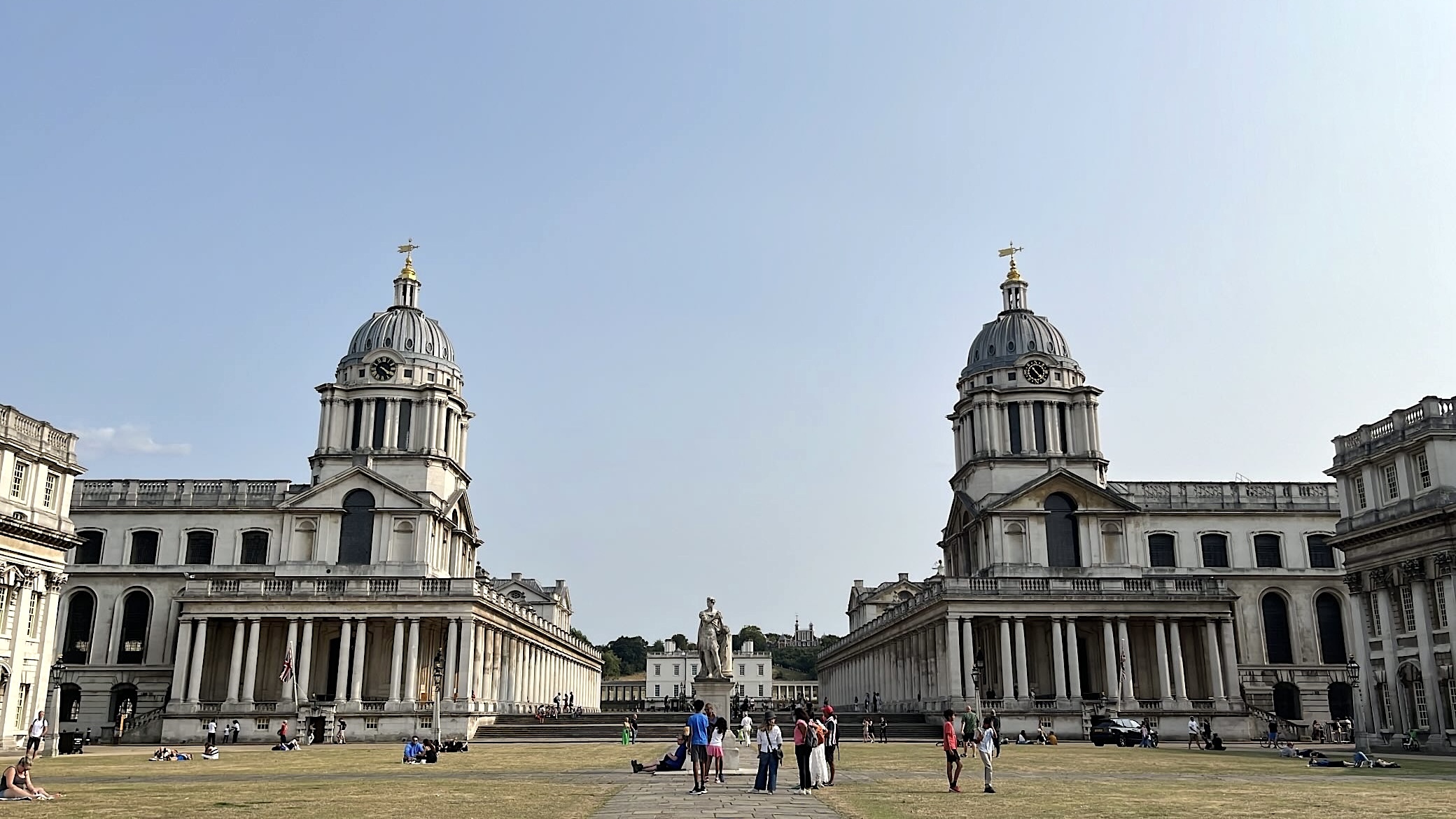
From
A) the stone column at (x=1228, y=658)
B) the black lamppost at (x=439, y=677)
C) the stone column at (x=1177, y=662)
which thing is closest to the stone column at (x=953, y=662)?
the stone column at (x=1177, y=662)

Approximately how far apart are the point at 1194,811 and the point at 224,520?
2670 inches

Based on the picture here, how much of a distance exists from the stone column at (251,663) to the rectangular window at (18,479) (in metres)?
16.8

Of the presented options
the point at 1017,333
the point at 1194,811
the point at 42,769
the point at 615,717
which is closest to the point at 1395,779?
the point at 1194,811

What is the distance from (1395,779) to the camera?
1217 inches

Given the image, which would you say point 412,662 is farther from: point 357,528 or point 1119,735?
point 1119,735

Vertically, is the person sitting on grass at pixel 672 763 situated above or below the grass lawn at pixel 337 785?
above

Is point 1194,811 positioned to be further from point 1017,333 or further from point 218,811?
point 1017,333

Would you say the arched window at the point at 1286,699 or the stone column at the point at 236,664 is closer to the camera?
the stone column at the point at 236,664

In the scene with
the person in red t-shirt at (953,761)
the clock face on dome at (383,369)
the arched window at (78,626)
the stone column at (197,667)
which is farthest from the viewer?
the clock face on dome at (383,369)

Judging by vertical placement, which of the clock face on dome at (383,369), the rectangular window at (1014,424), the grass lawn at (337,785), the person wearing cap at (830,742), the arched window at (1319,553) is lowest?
the grass lawn at (337,785)

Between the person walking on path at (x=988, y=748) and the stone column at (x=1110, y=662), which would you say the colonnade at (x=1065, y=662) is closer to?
the stone column at (x=1110, y=662)

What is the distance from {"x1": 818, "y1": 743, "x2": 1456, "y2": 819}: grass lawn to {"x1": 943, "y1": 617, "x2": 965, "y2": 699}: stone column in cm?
2109

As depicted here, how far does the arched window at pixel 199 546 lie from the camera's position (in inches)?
2990

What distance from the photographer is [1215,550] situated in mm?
77750
